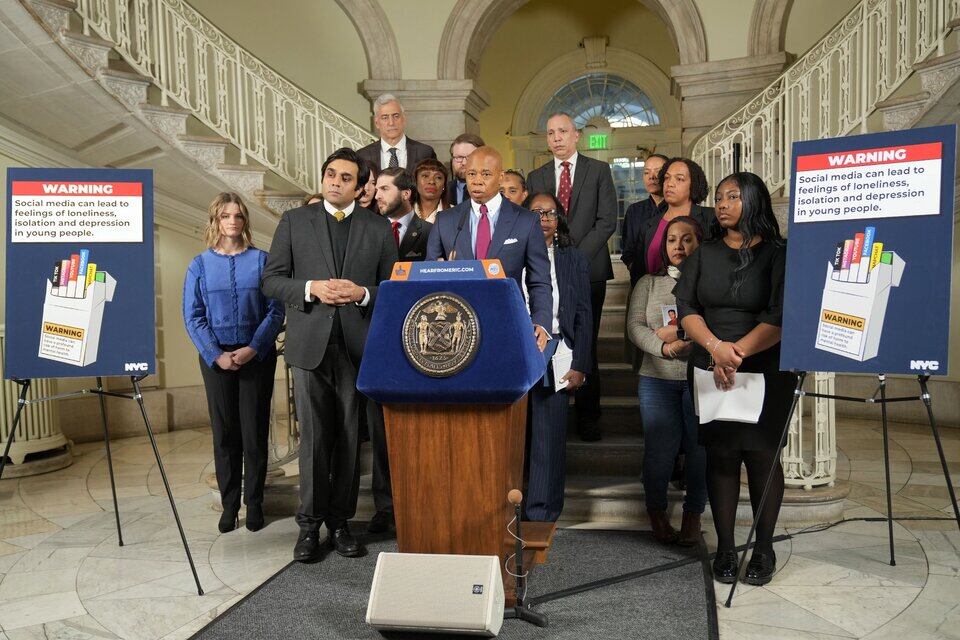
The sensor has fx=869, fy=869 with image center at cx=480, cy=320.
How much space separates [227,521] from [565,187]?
2.30 meters

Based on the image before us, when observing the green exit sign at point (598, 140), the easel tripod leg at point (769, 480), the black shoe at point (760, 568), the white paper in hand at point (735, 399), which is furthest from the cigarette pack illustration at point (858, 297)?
the green exit sign at point (598, 140)

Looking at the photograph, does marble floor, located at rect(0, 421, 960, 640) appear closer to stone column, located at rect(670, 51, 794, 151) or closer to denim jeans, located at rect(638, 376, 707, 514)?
denim jeans, located at rect(638, 376, 707, 514)

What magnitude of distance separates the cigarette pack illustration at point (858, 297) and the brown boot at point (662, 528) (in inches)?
44.6

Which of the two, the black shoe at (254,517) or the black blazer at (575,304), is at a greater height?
the black blazer at (575,304)

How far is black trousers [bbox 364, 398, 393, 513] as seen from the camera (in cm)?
371

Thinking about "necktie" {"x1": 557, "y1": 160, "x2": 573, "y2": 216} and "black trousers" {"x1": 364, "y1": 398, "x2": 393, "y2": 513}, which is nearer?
"black trousers" {"x1": 364, "y1": 398, "x2": 393, "y2": 513}

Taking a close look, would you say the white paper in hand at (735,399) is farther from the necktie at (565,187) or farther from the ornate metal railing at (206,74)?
the ornate metal railing at (206,74)

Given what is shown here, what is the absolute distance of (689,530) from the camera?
141 inches

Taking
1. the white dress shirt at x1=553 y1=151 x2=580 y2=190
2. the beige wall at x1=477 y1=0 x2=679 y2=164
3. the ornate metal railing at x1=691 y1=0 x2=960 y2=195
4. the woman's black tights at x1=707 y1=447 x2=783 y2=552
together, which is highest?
the beige wall at x1=477 y1=0 x2=679 y2=164

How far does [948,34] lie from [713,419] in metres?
3.89

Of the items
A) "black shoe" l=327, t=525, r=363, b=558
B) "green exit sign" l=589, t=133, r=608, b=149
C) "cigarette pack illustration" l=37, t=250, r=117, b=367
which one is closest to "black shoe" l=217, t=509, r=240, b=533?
"black shoe" l=327, t=525, r=363, b=558

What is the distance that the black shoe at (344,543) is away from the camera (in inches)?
137

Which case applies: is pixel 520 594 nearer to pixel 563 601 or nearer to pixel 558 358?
pixel 563 601

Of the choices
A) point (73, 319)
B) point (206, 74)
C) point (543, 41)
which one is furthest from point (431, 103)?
point (73, 319)
